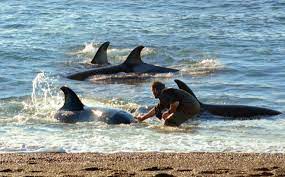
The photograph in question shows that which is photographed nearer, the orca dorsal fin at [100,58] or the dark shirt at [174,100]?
the dark shirt at [174,100]

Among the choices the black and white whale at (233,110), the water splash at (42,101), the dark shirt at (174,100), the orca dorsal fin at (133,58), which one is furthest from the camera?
the orca dorsal fin at (133,58)

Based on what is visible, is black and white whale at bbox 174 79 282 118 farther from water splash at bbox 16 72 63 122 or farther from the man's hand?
water splash at bbox 16 72 63 122

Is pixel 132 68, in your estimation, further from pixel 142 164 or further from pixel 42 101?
pixel 142 164

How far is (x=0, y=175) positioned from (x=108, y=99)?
835cm

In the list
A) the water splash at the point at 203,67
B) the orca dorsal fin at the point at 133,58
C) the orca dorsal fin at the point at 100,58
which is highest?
the orca dorsal fin at the point at 133,58

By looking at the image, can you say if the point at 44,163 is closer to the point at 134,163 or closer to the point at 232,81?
the point at 134,163

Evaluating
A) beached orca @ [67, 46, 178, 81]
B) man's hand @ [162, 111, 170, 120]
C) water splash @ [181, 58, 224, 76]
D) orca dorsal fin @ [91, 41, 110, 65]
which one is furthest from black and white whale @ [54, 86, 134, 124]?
orca dorsal fin @ [91, 41, 110, 65]

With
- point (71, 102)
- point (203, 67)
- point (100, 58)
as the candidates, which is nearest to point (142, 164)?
point (71, 102)

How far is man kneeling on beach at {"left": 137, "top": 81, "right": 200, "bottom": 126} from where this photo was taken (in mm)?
14500

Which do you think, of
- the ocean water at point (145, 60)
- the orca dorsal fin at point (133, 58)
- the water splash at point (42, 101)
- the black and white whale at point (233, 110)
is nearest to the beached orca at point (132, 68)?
the orca dorsal fin at point (133, 58)

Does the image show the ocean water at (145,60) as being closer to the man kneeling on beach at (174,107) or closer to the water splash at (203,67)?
the water splash at (203,67)

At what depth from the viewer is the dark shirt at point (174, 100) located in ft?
48.4

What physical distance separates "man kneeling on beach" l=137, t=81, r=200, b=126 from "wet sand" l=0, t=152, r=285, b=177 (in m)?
3.23

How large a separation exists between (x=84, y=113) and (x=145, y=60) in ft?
32.9
